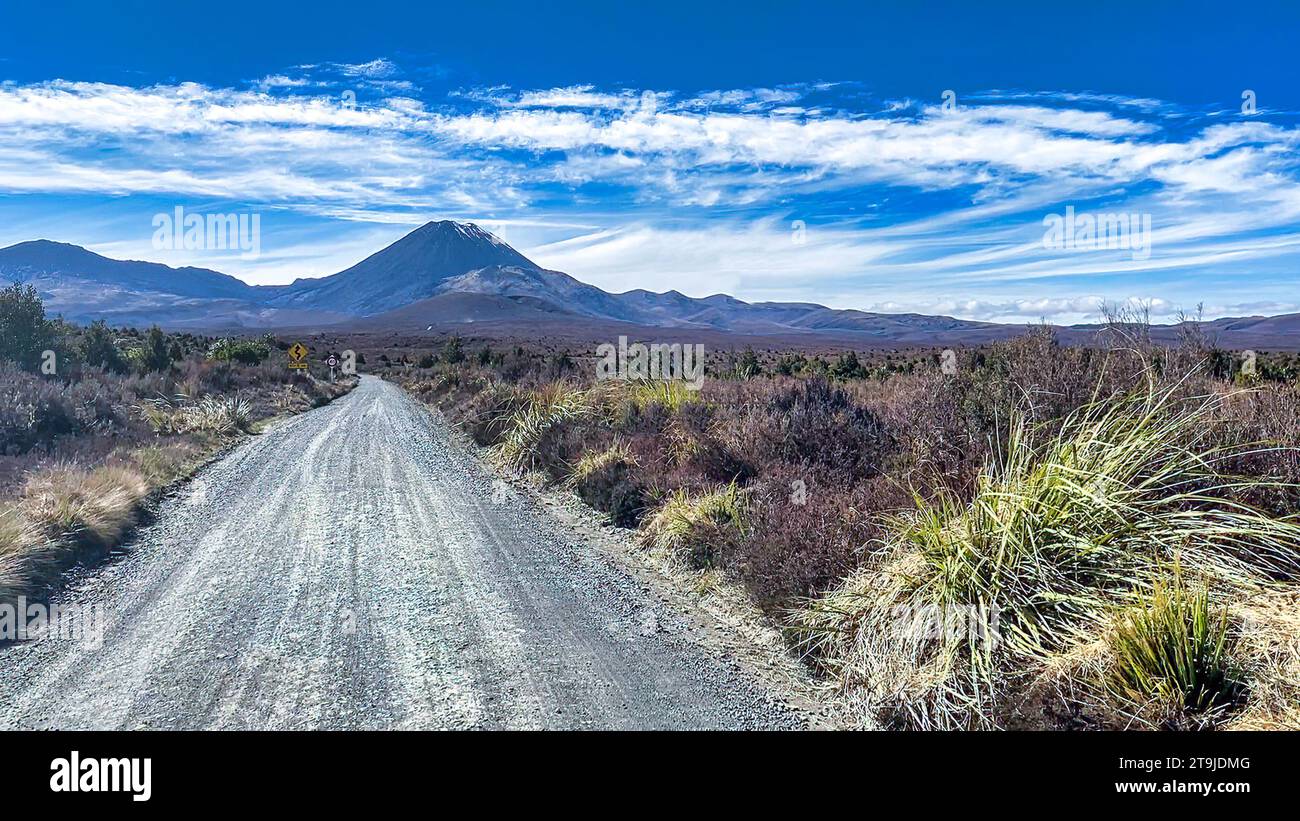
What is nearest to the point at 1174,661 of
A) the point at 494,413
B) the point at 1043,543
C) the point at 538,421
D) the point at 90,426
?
the point at 1043,543

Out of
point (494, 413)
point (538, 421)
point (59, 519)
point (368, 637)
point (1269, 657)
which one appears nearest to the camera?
point (1269, 657)

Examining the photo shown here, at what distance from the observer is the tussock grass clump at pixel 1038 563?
3.86 m

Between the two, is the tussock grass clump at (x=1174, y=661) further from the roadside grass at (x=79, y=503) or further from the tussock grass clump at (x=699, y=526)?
the roadside grass at (x=79, y=503)

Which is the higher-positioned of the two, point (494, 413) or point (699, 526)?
point (494, 413)

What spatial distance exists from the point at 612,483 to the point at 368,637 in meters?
4.71

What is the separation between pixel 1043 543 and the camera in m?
4.38

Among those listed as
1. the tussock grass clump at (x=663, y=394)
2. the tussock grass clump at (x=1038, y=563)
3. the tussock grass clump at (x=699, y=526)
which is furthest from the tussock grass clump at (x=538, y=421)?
the tussock grass clump at (x=1038, y=563)

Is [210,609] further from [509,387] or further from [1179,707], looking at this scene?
[509,387]

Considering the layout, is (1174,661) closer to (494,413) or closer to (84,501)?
(84,501)

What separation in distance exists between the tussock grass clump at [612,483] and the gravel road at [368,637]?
0.82 m
